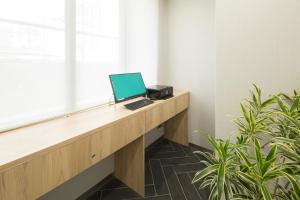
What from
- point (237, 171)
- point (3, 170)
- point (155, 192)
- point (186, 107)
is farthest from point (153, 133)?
point (3, 170)

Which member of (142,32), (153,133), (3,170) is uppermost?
(142,32)

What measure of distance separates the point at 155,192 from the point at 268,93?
1.54 m

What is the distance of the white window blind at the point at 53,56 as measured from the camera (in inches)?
58.9

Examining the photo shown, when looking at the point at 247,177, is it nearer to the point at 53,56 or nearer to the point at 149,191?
the point at 149,191

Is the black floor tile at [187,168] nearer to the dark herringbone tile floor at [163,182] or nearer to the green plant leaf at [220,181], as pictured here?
the dark herringbone tile floor at [163,182]

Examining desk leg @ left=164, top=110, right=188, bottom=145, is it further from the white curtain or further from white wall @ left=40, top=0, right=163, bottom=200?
the white curtain

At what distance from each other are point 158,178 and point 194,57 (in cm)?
190

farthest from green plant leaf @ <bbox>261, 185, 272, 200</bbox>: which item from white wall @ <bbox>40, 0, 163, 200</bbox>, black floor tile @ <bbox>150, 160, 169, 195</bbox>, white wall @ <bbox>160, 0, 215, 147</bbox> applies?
white wall @ <bbox>160, 0, 215, 147</bbox>

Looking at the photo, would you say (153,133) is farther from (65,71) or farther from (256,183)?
(256,183)

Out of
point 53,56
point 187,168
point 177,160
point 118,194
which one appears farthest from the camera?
point 177,160

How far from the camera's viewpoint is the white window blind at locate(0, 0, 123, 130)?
1.50 meters

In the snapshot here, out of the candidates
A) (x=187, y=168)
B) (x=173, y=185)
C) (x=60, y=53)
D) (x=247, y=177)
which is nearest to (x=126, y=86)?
(x=60, y=53)

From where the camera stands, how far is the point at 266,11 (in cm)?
183

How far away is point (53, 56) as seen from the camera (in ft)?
5.87
